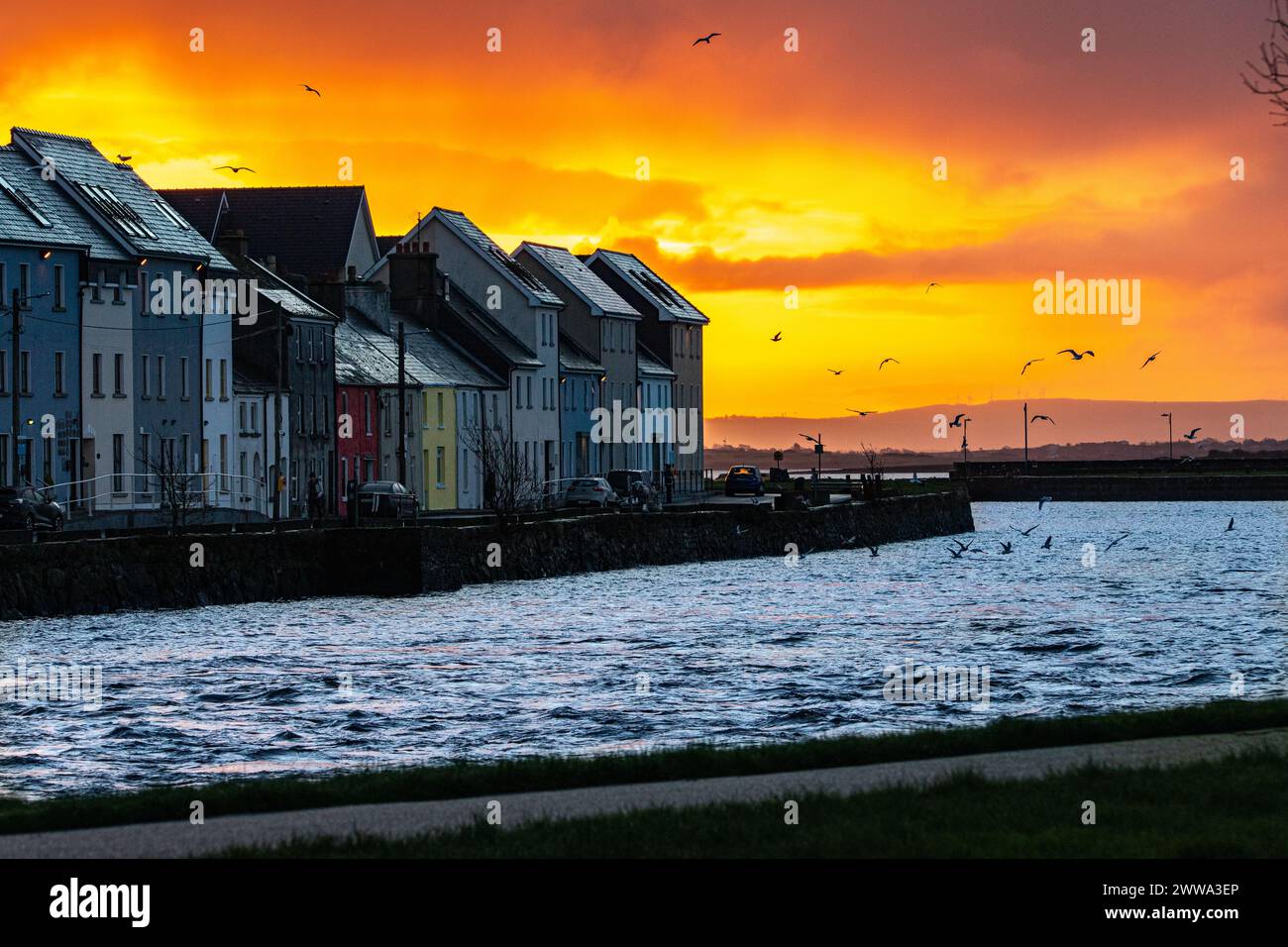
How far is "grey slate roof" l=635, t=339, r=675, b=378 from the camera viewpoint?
14816cm

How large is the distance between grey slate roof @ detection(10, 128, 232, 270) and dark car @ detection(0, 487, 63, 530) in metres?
21.3

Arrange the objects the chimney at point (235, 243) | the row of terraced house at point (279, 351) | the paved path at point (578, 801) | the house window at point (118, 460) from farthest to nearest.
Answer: the chimney at point (235, 243), the house window at point (118, 460), the row of terraced house at point (279, 351), the paved path at point (578, 801)

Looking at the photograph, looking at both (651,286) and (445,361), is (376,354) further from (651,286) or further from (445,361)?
(651,286)

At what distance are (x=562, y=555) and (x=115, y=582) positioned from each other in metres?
25.0

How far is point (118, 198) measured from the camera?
8756 cm

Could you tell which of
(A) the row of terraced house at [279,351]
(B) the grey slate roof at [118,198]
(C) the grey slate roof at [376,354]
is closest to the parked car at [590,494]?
(A) the row of terraced house at [279,351]

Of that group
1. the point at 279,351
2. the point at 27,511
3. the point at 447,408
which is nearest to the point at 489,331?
the point at 447,408

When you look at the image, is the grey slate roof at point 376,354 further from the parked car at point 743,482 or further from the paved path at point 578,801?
the paved path at point 578,801

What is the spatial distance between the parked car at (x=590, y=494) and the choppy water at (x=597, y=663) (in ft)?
68.8

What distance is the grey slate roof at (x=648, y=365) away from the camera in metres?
148

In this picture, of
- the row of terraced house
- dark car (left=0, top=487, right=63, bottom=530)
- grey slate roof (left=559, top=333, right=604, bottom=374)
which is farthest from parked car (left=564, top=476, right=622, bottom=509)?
dark car (left=0, top=487, right=63, bottom=530)

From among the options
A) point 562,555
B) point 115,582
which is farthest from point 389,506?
point 115,582

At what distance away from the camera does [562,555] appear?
78.9 metres

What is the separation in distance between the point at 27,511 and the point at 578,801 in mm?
48518
